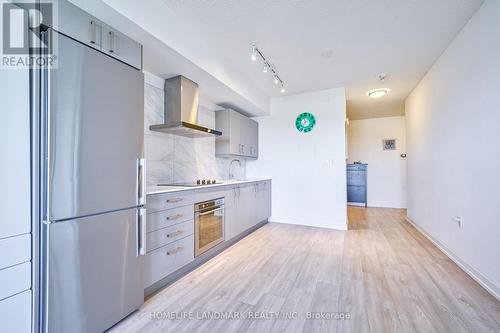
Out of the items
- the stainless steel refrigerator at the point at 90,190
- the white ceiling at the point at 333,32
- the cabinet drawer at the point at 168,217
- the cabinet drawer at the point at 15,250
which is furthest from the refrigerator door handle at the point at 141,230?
the white ceiling at the point at 333,32

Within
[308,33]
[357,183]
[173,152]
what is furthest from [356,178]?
[173,152]

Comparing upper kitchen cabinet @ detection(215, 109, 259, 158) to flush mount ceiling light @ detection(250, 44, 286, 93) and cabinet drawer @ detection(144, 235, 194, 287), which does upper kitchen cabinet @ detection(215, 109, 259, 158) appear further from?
cabinet drawer @ detection(144, 235, 194, 287)

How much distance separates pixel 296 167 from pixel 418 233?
93.3 inches

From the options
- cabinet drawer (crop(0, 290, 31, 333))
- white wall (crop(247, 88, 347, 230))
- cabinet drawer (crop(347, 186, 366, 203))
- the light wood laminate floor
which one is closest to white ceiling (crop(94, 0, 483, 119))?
white wall (crop(247, 88, 347, 230))

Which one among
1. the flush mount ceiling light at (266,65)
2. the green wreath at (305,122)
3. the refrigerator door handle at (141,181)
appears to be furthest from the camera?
the green wreath at (305,122)

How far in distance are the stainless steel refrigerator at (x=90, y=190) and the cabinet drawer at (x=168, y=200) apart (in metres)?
0.19

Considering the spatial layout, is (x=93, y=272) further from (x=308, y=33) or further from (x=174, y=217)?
(x=308, y=33)

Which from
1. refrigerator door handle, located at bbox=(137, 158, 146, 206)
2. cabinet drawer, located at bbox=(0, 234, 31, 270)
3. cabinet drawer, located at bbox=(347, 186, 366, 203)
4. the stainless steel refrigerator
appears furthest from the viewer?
cabinet drawer, located at bbox=(347, 186, 366, 203)

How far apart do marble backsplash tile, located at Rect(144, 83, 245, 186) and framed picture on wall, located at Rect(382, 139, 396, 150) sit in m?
5.17

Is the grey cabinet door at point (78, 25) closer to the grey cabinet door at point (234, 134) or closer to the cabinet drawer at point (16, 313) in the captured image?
the cabinet drawer at point (16, 313)

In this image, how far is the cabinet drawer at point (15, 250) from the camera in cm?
101

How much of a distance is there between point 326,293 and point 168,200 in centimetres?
169

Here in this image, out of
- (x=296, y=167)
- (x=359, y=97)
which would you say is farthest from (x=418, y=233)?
(x=359, y=97)

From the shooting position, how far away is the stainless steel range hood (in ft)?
8.46
